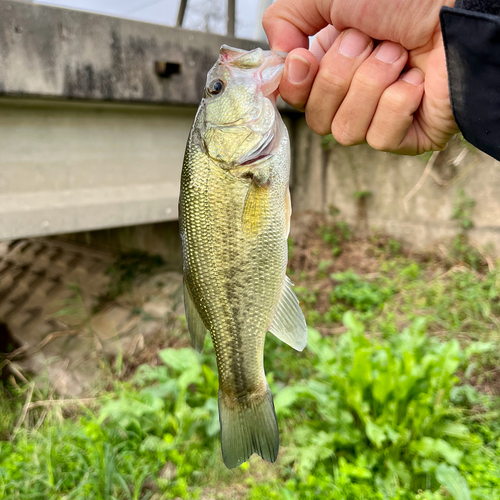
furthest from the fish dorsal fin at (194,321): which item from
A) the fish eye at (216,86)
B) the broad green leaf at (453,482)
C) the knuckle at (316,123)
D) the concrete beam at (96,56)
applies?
the concrete beam at (96,56)

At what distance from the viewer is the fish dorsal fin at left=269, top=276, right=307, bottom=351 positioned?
1579mm

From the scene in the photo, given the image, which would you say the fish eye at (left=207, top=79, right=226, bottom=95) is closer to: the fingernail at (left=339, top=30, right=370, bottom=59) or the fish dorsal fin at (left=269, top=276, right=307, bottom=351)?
the fingernail at (left=339, top=30, right=370, bottom=59)

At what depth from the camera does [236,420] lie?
1580 mm

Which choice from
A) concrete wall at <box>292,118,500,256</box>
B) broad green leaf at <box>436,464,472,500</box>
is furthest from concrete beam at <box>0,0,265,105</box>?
broad green leaf at <box>436,464,472,500</box>

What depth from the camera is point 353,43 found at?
1560 millimetres

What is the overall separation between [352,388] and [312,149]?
13.6 ft

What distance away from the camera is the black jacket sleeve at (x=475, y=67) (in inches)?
44.4

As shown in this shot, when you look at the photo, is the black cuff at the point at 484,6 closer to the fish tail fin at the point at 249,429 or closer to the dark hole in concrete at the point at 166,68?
the fish tail fin at the point at 249,429

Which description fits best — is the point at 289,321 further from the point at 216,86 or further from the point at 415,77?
the point at 415,77

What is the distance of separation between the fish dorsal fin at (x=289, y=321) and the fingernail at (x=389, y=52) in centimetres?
94

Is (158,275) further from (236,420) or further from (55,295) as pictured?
(236,420)

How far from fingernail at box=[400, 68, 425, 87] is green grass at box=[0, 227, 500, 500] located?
1831 millimetres

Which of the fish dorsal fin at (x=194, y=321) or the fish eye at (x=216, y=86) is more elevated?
the fish eye at (x=216, y=86)

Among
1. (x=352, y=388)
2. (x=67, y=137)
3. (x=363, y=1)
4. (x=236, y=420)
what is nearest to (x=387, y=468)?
(x=352, y=388)
